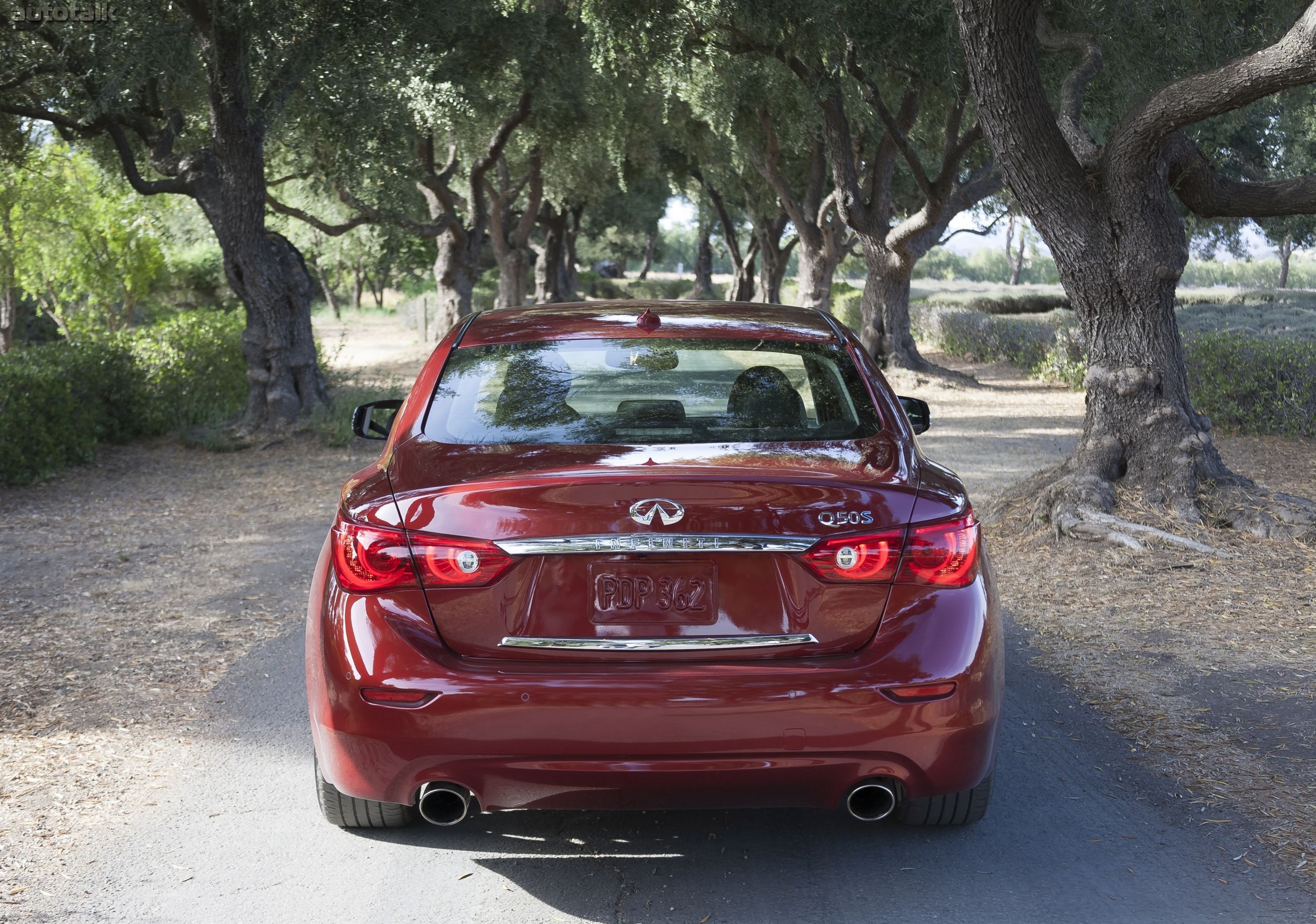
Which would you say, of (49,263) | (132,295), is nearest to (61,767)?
(49,263)

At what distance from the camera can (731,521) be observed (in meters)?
3.19

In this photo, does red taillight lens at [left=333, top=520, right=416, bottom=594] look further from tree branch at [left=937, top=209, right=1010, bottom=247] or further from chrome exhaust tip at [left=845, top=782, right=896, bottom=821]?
tree branch at [left=937, top=209, right=1010, bottom=247]

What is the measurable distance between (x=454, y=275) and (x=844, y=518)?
24.1 meters

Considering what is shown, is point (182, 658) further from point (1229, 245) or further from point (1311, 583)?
point (1229, 245)

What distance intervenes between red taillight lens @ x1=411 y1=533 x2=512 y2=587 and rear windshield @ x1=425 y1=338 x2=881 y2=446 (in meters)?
0.53

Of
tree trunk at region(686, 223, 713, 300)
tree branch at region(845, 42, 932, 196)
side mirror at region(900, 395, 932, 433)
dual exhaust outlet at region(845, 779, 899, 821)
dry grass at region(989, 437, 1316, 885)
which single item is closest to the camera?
dual exhaust outlet at region(845, 779, 899, 821)

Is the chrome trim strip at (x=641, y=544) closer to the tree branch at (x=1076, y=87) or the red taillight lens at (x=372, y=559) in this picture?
the red taillight lens at (x=372, y=559)

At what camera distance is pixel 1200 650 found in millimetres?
6039

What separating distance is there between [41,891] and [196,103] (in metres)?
14.0

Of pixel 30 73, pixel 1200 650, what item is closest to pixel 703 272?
pixel 30 73

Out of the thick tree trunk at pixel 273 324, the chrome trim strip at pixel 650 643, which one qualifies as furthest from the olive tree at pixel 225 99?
the chrome trim strip at pixel 650 643

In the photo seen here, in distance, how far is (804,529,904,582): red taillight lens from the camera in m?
3.24

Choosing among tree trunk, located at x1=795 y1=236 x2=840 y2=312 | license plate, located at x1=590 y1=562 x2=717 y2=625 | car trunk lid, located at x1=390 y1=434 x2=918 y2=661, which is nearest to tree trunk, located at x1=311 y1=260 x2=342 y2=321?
tree trunk, located at x1=795 y1=236 x2=840 y2=312

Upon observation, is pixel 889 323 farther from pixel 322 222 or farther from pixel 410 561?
pixel 410 561
